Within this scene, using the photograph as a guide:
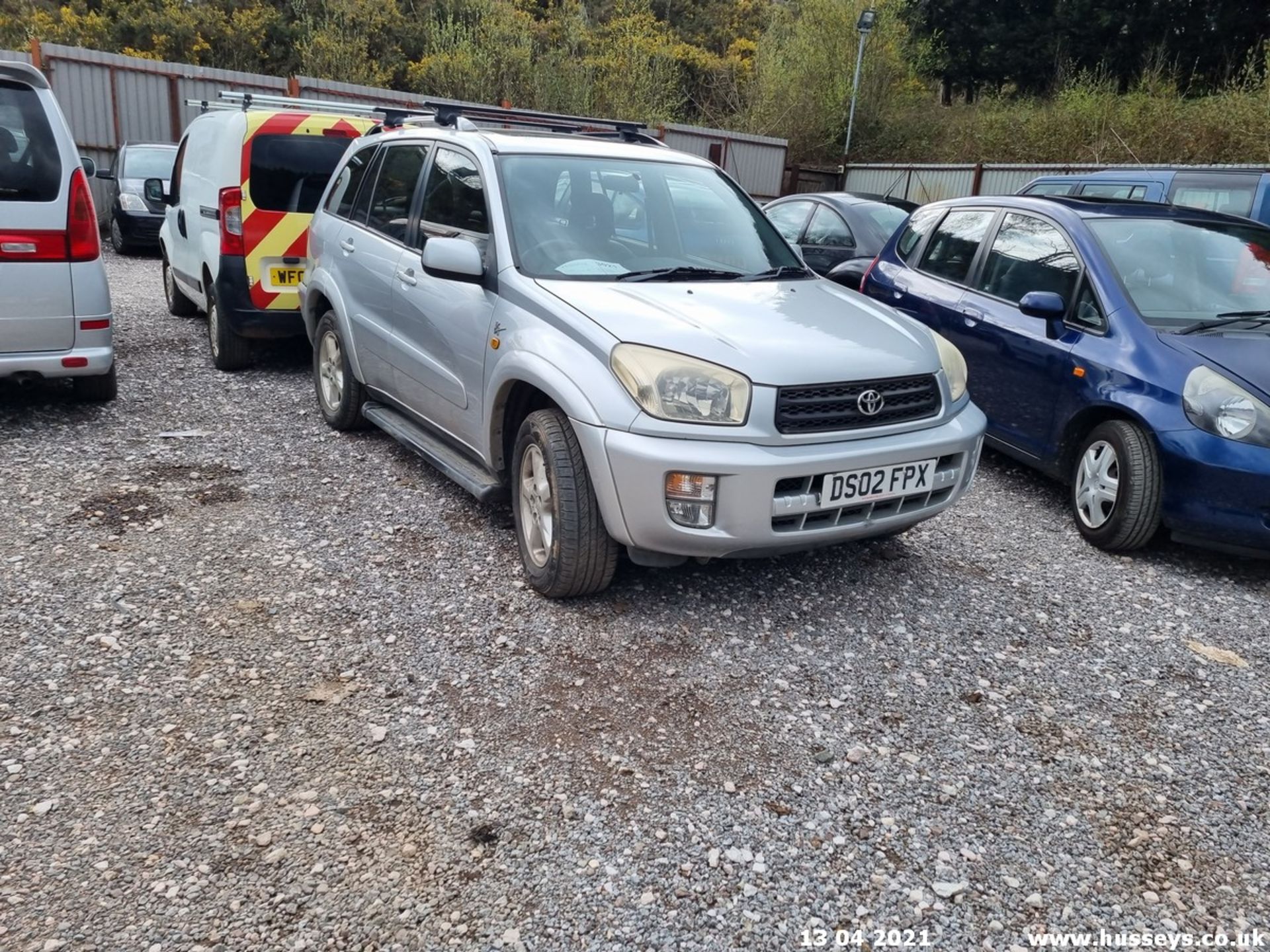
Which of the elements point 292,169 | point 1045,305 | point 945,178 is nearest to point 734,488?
point 1045,305

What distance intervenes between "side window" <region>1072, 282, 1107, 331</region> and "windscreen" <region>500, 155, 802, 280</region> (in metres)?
1.56

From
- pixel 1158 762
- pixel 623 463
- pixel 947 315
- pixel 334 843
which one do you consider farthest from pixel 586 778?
pixel 947 315

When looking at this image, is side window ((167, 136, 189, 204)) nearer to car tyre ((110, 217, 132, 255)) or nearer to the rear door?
the rear door

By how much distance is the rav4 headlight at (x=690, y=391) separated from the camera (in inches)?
132

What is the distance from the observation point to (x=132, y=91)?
50.9ft

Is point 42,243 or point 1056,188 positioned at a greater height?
point 1056,188

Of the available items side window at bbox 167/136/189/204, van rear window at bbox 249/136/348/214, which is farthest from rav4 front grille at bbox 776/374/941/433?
side window at bbox 167/136/189/204

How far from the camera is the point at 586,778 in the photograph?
2.82 meters

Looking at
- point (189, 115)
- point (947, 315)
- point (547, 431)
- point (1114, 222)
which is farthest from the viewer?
point (189, 115)

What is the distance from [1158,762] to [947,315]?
11.3 feet

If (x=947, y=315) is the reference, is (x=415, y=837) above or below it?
below

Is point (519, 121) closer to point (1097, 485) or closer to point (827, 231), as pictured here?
point (1097, 485)

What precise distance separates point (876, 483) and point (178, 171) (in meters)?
7.17

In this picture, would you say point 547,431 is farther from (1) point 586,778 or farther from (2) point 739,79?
(2) point 739,79
